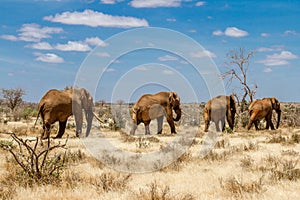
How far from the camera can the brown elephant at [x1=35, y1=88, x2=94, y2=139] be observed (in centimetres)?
1606

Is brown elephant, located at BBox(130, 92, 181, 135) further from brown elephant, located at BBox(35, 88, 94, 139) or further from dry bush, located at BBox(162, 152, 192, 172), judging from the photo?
dry bush, located at BBox(162, 152, 192, 172)

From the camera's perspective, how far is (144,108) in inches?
769

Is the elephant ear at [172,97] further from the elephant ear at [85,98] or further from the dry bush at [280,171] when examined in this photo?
the dry bush at [280,171]

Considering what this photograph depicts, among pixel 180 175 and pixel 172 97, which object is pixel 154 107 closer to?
pixel 172 97

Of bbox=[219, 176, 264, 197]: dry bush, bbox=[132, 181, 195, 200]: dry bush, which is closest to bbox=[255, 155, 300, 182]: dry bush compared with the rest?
bbox=[219, 176, 264, 197]: dry bush

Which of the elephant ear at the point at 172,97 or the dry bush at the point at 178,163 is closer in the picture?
the dry bush at the point at 178,163

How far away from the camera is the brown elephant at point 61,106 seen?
16.1m

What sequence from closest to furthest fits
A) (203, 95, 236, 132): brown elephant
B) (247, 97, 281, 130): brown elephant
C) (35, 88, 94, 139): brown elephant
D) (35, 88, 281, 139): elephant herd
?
(35, 88, 94, 139): brown elephant, (35, 88, 281, 139): elephant herd, (247, 97, 281, 130): brown elephant, (203, 95, 236, 132): brown elephant

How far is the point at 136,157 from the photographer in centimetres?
Result: 1057

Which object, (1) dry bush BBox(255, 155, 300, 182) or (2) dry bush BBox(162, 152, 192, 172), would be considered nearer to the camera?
(1) dry bush BBox(255, 155, 300, 182)

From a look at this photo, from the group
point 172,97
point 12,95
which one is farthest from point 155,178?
point 12,95

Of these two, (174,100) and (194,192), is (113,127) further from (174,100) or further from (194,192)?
(194,192)

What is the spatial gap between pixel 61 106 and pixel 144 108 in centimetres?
457

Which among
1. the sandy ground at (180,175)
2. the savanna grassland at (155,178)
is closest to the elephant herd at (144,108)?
the sandy ground at (180,175)
